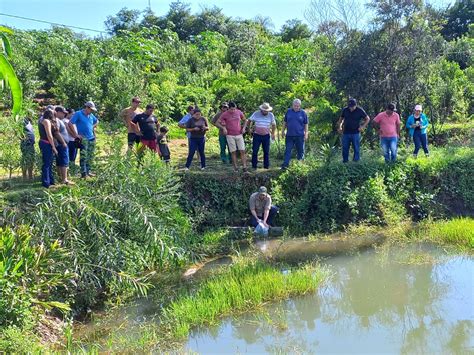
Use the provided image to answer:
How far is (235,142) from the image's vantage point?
427 inches

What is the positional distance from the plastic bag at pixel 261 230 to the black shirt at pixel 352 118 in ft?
9.36

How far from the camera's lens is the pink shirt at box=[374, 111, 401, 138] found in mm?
11070

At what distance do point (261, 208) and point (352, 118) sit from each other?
2745 mm

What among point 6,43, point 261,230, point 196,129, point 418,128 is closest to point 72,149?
point 196,129

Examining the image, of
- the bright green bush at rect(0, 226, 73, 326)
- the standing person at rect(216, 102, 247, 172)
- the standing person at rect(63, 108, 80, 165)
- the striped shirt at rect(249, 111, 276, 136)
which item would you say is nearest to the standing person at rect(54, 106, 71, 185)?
the standing person at rect(63, 108, 80, 165)

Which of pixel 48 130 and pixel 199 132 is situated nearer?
pixel 48 130

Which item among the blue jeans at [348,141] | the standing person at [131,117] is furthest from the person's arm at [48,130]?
the blue jeans at [348,141]

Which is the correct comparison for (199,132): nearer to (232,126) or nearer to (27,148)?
(232,126)

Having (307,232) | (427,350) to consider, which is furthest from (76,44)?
(427,350)

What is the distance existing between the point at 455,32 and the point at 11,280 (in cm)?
3677

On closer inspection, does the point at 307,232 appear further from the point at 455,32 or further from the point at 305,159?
the point at 455,32

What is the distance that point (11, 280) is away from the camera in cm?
603

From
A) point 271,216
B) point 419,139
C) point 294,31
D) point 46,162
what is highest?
point 294,31

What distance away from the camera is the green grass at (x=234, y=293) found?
6500 millimetres
